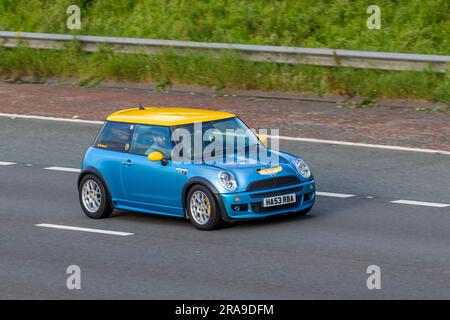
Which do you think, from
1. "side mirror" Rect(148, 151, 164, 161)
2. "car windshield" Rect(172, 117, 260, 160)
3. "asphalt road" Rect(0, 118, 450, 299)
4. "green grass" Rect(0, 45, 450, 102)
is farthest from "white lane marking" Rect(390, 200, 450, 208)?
"green grass" Rect(0, 45, 450, 102)

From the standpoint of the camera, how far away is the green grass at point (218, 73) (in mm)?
22500

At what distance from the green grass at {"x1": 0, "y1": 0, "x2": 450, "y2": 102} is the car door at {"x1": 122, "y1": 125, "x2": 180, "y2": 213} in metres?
8.54

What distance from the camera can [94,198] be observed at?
15.6m

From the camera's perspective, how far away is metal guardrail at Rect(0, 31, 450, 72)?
22594mm

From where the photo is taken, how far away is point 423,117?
21.4 meters

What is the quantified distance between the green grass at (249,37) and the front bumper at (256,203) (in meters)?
8.17

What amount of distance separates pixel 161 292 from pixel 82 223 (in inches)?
157

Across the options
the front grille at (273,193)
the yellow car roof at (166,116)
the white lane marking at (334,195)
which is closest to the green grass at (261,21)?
the white lane marking at (334,195)

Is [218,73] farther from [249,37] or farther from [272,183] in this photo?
[272,183]

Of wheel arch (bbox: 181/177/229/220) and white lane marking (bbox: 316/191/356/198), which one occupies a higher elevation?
wheel arch (bbox: 181/177/229/220)

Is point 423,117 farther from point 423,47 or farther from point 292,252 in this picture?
point 292,252

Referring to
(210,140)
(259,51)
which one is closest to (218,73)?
(259,51)

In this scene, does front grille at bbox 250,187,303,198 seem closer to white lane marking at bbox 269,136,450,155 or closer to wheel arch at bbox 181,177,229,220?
wheel arch at bbox 181,177,229,220

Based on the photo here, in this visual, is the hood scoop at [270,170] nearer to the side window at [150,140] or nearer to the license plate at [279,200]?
the license plate at [279,200]
